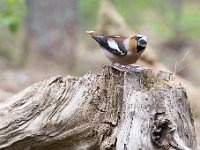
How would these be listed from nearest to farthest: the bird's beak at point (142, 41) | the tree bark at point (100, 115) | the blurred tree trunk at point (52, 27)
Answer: the tree bark at point (100, 115)
the bird's beak at point (142, 41)
the blurred tree trunk at point (52, 27)

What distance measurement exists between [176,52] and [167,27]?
287cm

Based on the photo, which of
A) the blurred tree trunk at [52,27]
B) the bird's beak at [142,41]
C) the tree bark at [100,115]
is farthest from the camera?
the blurred tree trunk at [52,27]

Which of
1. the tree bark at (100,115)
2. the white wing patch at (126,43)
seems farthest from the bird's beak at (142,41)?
the tree bark at (100,115)

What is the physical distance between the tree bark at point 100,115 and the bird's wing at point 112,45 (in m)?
0.28

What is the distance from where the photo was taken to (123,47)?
5465mm

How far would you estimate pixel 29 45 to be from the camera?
12.9 meters

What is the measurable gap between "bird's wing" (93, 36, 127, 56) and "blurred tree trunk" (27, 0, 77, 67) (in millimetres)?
6916

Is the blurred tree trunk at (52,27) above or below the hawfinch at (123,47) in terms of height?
above

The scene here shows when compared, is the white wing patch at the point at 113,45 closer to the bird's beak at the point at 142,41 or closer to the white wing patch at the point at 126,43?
the white wing patch at the point at 126,43

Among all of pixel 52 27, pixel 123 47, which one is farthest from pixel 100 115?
pixel 52 27

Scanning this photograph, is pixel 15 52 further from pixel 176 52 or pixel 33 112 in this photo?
pixel 33 112

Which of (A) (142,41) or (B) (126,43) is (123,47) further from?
(A) (142,41)

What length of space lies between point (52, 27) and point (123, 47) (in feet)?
23.9

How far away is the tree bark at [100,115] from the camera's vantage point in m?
4.75
